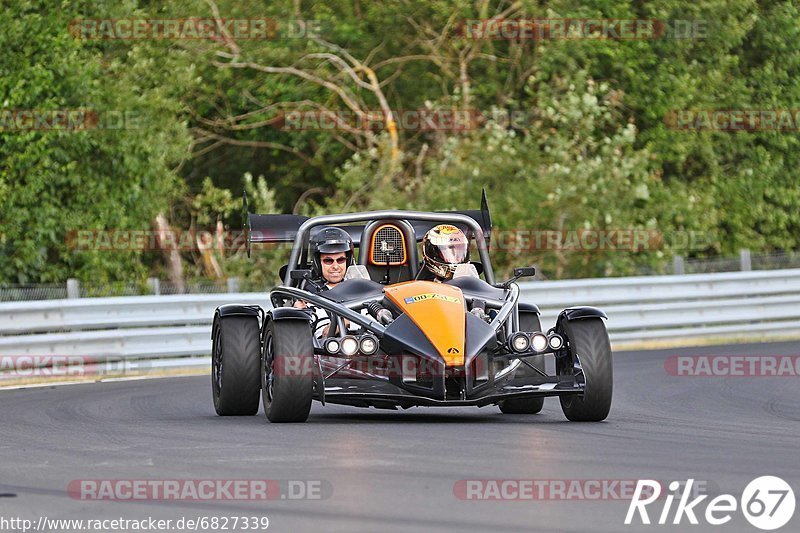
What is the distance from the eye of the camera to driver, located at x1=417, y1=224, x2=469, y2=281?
12750 millimetres

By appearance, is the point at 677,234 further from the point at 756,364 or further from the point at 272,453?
the point at 272,453

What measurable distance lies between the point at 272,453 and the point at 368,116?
24.0 m

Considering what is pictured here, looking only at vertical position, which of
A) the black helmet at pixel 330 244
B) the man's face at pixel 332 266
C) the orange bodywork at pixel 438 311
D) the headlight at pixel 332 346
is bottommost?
the headlight at pixel 332 346

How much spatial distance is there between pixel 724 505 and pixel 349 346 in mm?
4382

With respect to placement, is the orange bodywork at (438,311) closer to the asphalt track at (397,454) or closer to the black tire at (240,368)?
the asphalt track at (397,454)

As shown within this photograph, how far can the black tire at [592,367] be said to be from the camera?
37.1 ft

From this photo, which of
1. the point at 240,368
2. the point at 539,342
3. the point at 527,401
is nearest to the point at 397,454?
the point at 539,342

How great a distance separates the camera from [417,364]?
432 inches

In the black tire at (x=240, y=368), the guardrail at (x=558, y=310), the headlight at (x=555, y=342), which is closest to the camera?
the headlight at (x=555, y=342)

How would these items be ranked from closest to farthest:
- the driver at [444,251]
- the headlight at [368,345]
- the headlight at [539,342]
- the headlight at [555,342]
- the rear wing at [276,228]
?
the headlight at [368,345] → the headlight at [539,342] → the headlight at [555,342] → the driver at [444,251] → the rear wing at [276,228]

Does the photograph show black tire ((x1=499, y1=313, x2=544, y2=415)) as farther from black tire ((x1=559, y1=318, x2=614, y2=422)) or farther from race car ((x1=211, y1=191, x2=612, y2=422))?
black tire ((x1=559, y1=318, x2=614, y2=422))

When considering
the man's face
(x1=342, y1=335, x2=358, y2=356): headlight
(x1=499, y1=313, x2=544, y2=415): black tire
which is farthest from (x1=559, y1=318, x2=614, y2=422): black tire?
the man's face

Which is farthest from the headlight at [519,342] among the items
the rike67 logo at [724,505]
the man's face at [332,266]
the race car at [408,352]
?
the rike67 logo at [724,505]

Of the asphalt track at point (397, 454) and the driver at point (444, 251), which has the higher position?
the driver at point (444, 251)
